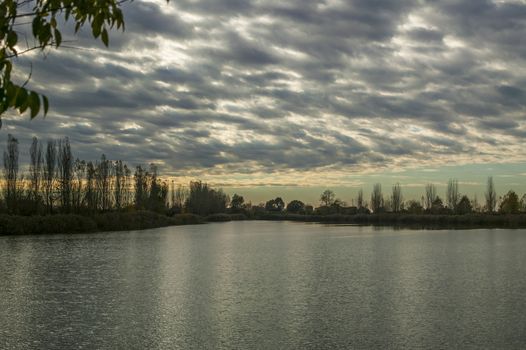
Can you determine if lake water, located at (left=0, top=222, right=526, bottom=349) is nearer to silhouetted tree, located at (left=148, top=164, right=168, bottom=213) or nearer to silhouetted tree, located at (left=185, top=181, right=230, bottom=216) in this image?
silhouetted tree, located at (left=148, top=164, right=168, bottom=213)

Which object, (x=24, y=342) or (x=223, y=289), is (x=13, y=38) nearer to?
(x=24, y=342)

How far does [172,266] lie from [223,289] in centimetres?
632

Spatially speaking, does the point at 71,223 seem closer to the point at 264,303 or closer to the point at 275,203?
the point at 264,303

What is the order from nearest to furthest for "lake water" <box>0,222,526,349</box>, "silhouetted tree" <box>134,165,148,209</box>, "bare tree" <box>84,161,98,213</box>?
"lake water" <box>0,222,526,349</box> → "bare tree" <box>84,161,98,213</box> → "silhouetted tree" <box>134,165,148,209</box>

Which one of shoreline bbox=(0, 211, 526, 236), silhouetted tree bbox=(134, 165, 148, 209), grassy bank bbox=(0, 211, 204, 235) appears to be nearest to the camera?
grassy bank bbox=(0, 211, 204, 235)

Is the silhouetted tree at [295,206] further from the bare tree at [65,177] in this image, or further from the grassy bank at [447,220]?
the bare tree at [65,177]

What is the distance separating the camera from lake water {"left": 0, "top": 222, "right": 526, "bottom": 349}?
9.13 meters

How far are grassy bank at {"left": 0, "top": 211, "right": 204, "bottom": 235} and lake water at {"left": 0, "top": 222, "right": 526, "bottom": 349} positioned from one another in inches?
873

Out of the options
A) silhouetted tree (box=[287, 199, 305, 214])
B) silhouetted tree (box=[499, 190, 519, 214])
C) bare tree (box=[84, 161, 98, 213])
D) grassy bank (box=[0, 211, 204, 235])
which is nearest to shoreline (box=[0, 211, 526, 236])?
grassy bank (box=[0, 211, 204, 235])

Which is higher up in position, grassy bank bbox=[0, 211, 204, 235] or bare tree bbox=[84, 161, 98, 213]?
bare tree bbox=[84, 161, 98, 213]

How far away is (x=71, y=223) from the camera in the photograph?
46.9 metres

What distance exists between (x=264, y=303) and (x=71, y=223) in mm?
39152

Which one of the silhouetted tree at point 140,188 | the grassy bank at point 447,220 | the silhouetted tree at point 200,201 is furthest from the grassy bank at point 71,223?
the silhouetted tree at point 200,201

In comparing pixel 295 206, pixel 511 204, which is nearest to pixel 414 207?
pixel 511 204
